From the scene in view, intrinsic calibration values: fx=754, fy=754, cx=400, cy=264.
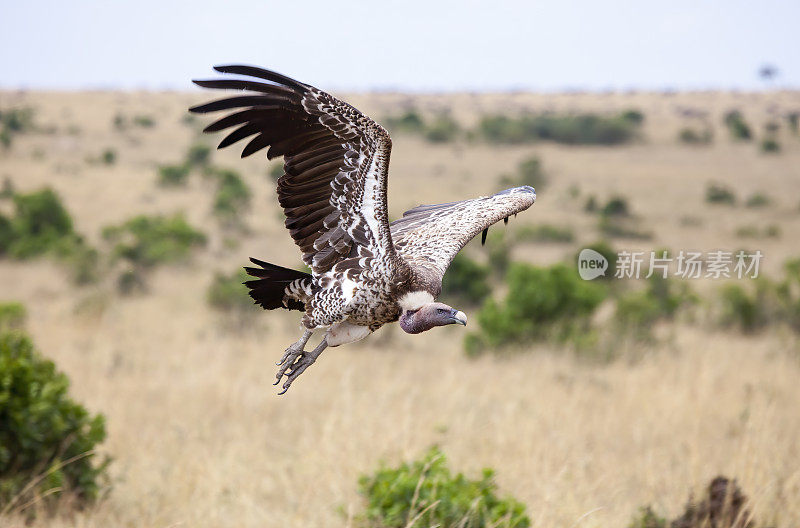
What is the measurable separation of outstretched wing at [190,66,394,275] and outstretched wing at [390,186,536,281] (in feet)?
1.26

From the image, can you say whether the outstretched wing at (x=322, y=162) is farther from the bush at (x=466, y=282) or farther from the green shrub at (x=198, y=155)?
the green shrub at (x=198, y=155)

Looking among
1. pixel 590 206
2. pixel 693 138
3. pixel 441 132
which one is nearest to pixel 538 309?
pixel 590 206

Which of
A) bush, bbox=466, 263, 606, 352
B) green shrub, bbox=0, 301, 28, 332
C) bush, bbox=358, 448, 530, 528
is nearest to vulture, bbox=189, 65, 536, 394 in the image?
bush, bbox=358, 448, 530, 528

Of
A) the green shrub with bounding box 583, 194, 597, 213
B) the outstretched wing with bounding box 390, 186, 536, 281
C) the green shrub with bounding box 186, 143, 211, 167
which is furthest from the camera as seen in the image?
the green shrub with bounding box 186, 143, 211, 167

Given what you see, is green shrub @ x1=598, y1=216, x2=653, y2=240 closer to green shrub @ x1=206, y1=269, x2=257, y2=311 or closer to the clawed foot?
green shrub @ x1=206, y1=269, x2=257, y2=311

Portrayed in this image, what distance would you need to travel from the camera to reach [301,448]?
8.72m

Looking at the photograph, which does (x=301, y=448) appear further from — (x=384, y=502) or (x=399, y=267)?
(x=399, y=267)

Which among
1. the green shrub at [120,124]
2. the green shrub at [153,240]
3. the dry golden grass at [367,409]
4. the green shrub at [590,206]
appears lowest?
the dry golden grass at [367,409]

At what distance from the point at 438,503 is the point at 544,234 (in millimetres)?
22402

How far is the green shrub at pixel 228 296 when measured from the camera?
16.2m

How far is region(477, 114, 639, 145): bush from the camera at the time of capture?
49.3 m

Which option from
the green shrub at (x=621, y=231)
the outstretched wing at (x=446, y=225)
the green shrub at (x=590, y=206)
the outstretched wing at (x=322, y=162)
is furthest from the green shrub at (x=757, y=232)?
the outstretched wing at (x=322, y=162)

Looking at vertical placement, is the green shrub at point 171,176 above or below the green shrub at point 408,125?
below

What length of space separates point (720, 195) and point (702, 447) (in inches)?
1089
